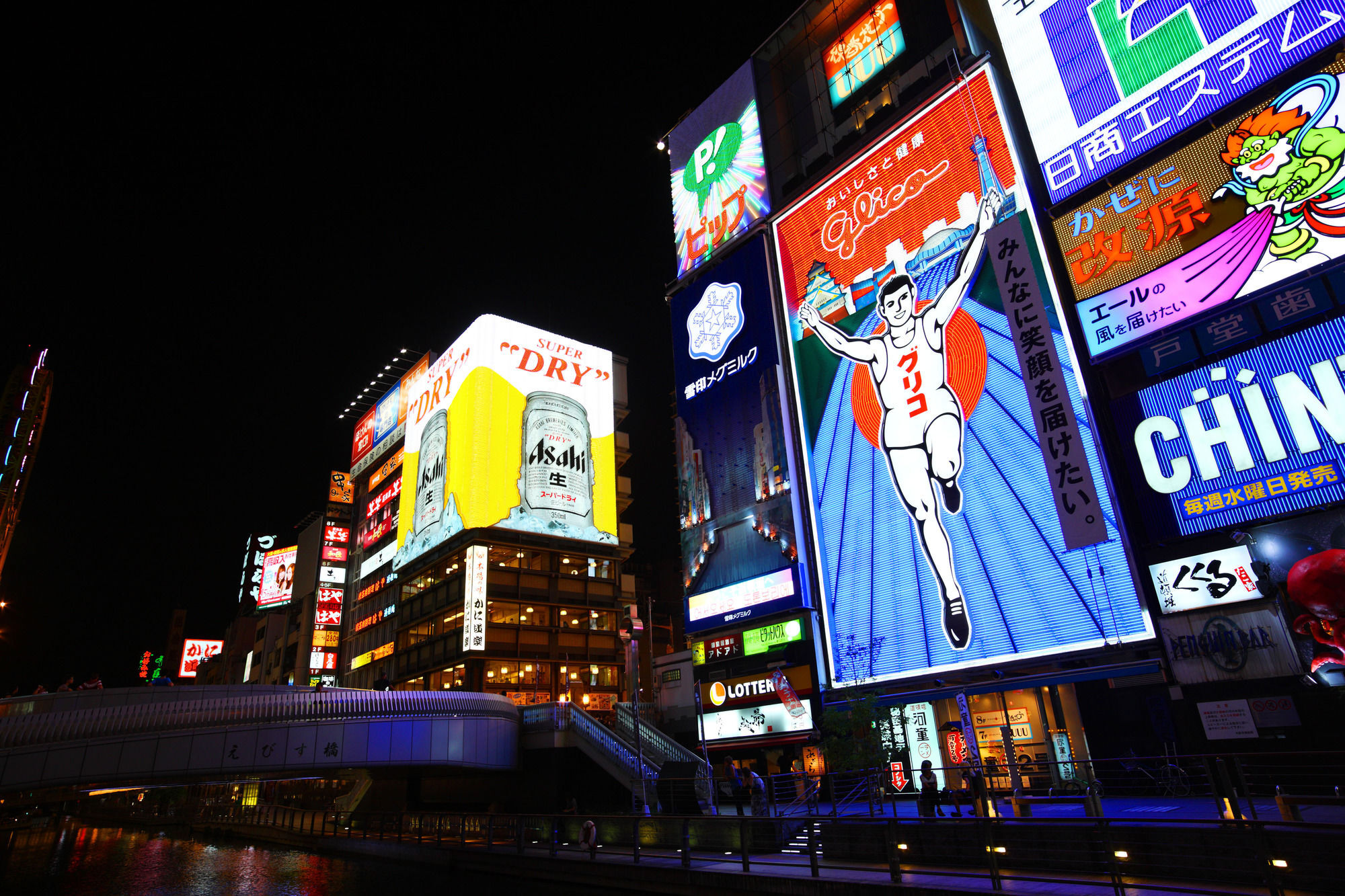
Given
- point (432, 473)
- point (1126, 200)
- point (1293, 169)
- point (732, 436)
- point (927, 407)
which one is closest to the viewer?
point (1293, 169)

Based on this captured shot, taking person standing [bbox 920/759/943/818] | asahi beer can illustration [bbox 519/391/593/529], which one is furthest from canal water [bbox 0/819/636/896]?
asahi beer can illustration [bbox 519/391/593/529]

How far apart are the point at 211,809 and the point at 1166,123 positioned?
205ft

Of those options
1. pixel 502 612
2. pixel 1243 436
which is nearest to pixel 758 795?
pixel 1243 436

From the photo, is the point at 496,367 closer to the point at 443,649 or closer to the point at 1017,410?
the point at 443,649

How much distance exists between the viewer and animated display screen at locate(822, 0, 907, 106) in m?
38.1

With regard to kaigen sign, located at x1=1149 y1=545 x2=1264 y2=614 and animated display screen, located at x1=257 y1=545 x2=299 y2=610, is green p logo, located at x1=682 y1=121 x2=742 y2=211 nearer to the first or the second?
kaigen sign, located at x1=1149 y1=545 x2=1264 y2=614

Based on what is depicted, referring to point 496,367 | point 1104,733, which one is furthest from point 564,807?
point 496,367

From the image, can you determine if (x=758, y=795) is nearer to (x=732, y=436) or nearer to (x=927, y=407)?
(x=927, y=407)

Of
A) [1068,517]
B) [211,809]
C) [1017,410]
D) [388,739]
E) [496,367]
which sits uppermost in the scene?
[496,367]

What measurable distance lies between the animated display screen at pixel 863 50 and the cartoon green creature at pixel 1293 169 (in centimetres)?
1871

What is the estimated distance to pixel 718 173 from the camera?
46.4 m

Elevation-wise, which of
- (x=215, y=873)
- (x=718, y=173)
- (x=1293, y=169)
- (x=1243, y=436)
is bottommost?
(x=215, y=873)

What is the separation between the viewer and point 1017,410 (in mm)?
27547

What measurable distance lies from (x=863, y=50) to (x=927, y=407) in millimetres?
21351
